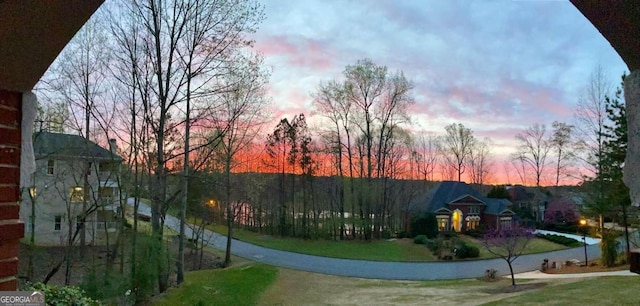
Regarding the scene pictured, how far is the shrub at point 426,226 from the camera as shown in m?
23.7

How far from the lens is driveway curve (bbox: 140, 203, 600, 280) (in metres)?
16.2

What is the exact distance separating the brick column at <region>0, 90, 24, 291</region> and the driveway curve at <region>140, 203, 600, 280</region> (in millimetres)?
15063

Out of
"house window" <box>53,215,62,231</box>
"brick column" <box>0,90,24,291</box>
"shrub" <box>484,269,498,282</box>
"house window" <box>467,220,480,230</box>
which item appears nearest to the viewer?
"brick column" <box>0,90,24,291</box>

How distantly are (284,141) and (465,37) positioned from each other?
40.5 ft

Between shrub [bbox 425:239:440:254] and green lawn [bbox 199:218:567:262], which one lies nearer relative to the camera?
green lawn [bbox 199:218:567:262]

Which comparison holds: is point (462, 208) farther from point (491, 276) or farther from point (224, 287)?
point (224, 287)

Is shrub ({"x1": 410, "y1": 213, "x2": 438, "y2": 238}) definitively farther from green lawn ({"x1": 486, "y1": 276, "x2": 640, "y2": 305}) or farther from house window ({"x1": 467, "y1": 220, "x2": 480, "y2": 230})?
green lawn ({"x1": 486, "y1": 276, "x2": 640, "y2": 305})

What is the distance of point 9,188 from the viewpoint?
138cm

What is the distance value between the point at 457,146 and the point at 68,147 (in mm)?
25168

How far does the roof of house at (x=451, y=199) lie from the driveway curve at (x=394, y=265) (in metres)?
6.10

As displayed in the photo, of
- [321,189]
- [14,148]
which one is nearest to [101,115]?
[14,148]

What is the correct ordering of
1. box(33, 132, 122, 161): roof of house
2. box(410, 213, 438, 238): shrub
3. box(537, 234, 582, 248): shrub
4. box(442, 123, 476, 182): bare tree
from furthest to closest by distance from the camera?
box(442, 123, 476, 182): bare tree, box(410, 213, 438, 238): shrub, box(537, 234, 582, 248): shrub, box(33, 132, 122, 161): roof of house

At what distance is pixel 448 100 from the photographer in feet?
80.9

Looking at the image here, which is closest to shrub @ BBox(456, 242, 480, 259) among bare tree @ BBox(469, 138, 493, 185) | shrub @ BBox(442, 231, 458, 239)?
shrub @ BBox(442, 231, 458, 239)
